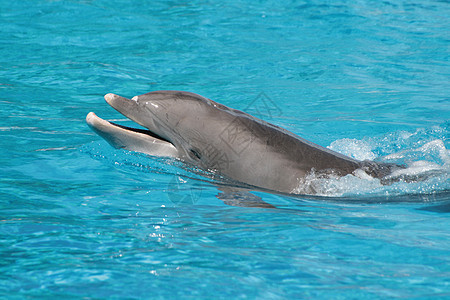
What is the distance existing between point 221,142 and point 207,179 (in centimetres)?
42

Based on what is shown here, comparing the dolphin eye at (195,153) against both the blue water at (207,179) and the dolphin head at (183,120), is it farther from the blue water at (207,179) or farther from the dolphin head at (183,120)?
the blue water at (207,179)

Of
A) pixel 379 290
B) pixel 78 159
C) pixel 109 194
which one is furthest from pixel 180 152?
pixel 379 290

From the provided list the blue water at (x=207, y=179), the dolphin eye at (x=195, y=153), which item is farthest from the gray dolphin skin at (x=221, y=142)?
the blue water at (x=207, y=179)

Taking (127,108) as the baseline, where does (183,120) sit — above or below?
below

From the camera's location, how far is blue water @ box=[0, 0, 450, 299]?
3824mm

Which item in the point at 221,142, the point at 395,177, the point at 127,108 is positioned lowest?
the point at 395,177

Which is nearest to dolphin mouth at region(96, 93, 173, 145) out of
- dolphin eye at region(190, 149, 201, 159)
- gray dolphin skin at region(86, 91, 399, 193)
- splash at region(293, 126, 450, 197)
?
gray dolphin skin at region(86, 91, 399, 193)

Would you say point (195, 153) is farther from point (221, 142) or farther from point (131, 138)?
point (131, 138)

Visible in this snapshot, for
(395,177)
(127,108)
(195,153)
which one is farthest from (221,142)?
(395,177)

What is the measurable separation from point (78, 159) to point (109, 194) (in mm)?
1452

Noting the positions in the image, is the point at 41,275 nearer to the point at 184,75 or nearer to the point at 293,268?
the point at 293,268

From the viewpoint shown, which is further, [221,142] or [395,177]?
[395,177]

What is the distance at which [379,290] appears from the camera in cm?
350

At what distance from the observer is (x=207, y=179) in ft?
20.1
